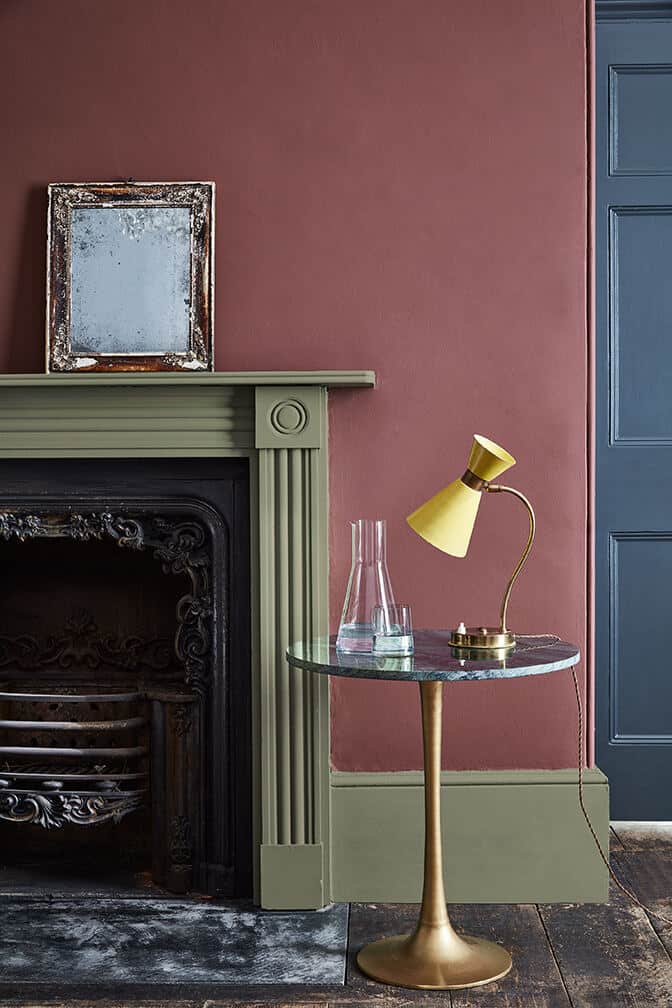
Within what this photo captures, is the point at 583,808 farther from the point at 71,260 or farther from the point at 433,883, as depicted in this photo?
the point at 71,260

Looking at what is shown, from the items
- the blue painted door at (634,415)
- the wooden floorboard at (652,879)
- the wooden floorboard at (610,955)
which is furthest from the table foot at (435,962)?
the blue painted door at (634,415)

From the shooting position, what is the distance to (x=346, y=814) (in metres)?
2.79

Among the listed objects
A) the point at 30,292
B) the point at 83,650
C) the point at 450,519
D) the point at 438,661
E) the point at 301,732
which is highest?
the point at 30,292

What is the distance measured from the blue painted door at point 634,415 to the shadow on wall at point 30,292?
67.8 inches

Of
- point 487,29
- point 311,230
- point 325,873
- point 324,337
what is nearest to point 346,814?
point 325,873

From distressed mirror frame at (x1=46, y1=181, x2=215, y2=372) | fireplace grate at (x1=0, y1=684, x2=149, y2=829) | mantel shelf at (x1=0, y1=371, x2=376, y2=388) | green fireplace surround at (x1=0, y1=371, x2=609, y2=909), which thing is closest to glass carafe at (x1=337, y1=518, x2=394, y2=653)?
green fireplace surround at (x1=0, y1=371, x2=609, y2=909)

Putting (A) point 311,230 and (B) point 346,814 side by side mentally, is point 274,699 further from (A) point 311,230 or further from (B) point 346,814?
(A) point 311,230

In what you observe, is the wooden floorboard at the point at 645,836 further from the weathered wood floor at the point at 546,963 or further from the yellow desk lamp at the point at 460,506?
the yellow desk lamp at the point at 460,506

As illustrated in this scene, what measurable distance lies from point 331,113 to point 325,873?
1984 millimetres

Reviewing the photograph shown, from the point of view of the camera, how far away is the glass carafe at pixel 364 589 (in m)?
2.40

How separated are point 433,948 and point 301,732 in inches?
25.0

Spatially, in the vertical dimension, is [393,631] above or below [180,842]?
above

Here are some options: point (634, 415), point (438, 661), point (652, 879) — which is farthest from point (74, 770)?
point (634, 415)

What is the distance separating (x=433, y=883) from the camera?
7.79ft
